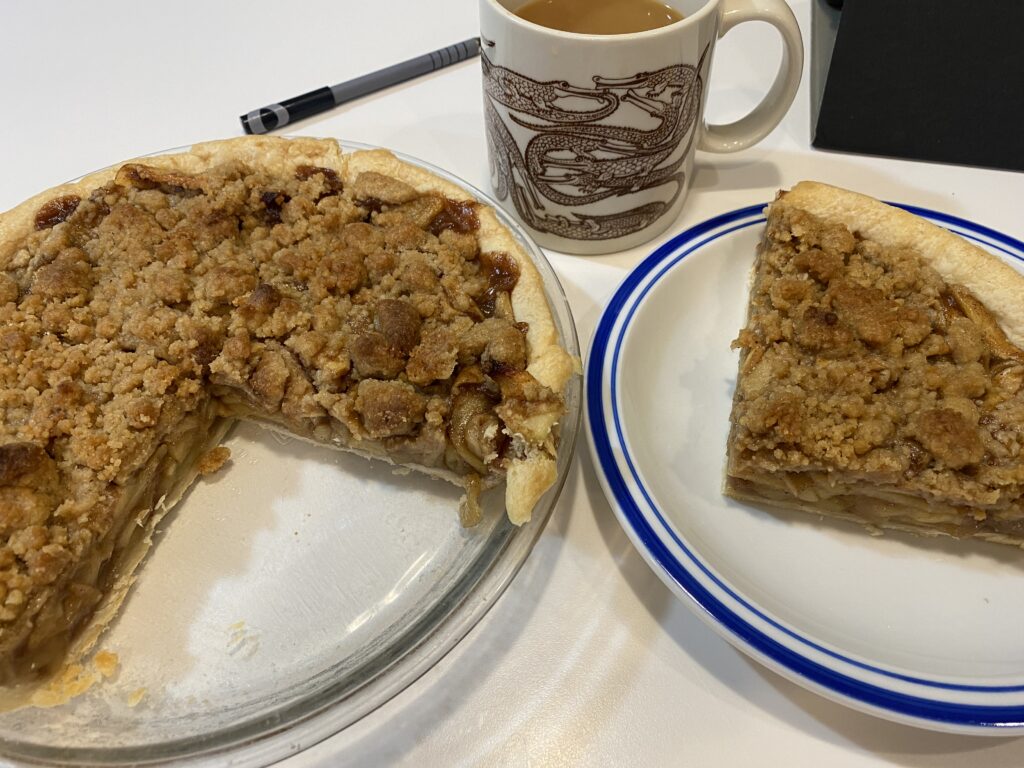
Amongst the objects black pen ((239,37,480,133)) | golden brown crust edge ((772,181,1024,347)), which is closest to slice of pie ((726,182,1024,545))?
golden brown crust edge ((772,181,1024,347))

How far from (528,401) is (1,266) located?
1440 mm

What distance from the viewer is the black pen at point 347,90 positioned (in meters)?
2.57

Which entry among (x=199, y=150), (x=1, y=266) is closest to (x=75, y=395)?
(x=1, y=266)

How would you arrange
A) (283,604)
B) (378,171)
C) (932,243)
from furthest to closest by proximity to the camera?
(378,171)
(932,243)
(283,604)

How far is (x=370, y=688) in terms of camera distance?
1.30m

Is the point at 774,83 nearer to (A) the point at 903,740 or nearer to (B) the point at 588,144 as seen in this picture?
(B) the point at 588,144

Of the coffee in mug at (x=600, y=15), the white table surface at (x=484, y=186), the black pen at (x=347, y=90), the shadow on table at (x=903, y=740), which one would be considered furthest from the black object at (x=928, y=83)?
the shadow on table at (x=903, y=740)

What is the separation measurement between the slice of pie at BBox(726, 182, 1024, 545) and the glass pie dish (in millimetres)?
475

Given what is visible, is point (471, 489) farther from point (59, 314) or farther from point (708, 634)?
point (59, 314)

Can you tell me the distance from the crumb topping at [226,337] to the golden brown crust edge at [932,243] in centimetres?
87

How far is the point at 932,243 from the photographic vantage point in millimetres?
1824

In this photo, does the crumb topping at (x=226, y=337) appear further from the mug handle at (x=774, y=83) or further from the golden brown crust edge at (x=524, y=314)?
the mug handle at (x=774, y=83)

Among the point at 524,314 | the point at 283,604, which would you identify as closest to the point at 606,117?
the point at 524,314

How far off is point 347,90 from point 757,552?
2195mm
